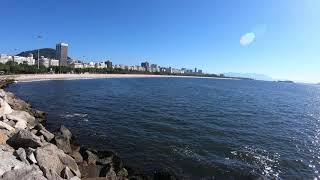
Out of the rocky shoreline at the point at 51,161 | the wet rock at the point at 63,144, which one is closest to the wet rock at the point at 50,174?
the rocky shoreline at the point at 51,161

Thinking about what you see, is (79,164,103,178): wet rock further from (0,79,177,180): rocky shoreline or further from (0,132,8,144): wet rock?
(0,132,8,144): wet rock

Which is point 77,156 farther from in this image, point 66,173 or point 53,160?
point 66,173

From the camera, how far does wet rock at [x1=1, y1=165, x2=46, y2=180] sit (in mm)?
12068

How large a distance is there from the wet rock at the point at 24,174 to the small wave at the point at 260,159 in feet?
43.2

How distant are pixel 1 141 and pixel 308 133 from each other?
95.3 feet

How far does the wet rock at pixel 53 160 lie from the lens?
1448 centimetres

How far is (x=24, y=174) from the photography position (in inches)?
483

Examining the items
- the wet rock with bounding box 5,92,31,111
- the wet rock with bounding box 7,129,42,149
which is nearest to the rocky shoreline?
the wet rock with bounding box 7,129,42,149

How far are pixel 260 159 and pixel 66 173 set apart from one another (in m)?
13.6

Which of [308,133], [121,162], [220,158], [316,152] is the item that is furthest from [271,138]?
[121,162]

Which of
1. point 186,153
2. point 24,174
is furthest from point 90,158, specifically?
point 186,153

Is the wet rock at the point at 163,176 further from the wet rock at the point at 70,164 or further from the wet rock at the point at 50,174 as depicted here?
the wet rock at the point at 50,174

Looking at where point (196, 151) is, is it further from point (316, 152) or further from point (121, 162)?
point (316, 152)

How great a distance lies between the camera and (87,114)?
3791cm
